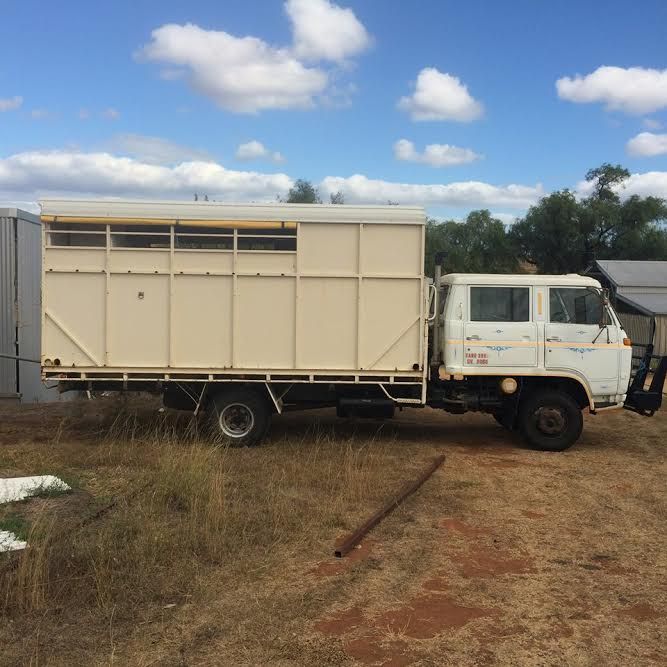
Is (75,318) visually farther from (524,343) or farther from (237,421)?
(524,343)

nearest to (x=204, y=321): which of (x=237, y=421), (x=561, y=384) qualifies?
(x=237, y=421)

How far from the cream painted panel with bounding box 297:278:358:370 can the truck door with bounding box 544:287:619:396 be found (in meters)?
2.73

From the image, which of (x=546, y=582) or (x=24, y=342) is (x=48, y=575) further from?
(x=24, y=342)

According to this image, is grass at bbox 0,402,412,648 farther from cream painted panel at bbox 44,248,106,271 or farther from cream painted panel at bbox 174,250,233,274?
cream painted panel at bbox 44,248,106,271

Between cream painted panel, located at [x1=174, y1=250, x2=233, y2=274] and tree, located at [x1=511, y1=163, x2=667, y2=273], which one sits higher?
tree, located at [x1=511, y1=163, x2=667, y2=273]

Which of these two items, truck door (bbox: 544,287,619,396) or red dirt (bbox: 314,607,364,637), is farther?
truck door (bbox: 544,287,619,396)

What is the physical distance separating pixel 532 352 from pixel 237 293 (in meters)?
4.10

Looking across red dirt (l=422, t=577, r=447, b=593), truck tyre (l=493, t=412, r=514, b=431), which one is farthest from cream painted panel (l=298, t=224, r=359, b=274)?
red dirt (l=422, t=577, r=447, b=593)

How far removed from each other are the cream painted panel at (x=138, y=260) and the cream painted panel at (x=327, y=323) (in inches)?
73.7

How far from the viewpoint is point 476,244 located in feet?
151

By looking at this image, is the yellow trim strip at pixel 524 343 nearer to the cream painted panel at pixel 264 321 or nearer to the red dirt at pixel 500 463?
the red dirt at pixel 500 463

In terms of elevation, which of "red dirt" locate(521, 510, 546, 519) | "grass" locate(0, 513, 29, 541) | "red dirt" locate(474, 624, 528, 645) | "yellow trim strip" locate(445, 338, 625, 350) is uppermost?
"yellow trim strip" locate(445, 338, 625, 350)

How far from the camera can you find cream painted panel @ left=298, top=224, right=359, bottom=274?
348 inches

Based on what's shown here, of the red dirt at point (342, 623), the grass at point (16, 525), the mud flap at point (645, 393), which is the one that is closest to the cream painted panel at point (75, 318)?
the grass at point (16, 525)
